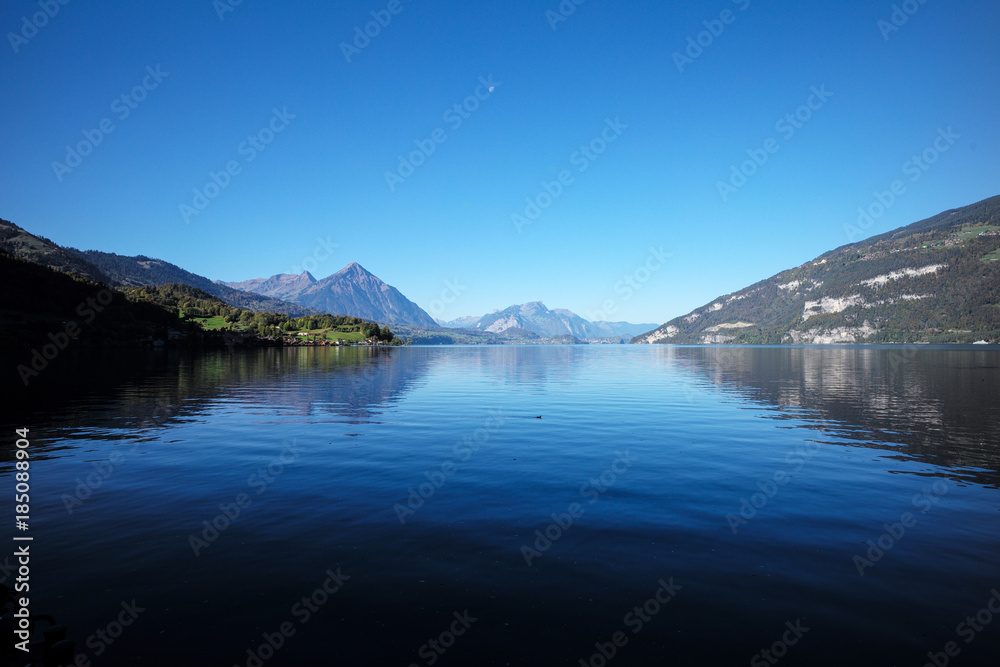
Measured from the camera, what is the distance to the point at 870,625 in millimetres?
9062

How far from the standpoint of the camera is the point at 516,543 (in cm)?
1256

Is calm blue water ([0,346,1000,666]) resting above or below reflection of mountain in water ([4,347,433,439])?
below

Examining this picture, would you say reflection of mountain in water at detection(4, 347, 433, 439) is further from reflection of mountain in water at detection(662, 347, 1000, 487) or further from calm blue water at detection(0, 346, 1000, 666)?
reflection of mountain in water at detection(662, 347, 1000, 487)

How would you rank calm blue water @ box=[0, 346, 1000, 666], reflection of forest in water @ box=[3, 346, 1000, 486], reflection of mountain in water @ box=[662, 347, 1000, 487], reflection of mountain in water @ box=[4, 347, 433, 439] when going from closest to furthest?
1. calm blue water @ box=[0, 346, 1000, 666]
2. reflection of mountain in water @ box=[662, 347, 1000, 487]
3. reflection of forest in water @ box=[3, 346, 1000, 486]
4. reflection of mountain in water @ box=[4, 347, 433, 439]

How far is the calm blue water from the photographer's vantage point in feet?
28.0

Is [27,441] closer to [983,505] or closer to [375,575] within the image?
[375,575]

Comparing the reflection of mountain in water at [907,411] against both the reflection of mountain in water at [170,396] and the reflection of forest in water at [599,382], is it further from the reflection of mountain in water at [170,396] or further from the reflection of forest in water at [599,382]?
the reflection of mountain in water at [170,396]

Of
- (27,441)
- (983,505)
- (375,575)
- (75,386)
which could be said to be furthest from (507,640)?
(75,386)

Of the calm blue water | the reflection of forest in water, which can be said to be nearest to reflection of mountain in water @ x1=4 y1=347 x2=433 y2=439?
the reflection of forest in water

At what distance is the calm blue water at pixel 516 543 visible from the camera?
855 cm

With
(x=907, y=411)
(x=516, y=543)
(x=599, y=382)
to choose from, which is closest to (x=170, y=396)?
(x=516, y=543)

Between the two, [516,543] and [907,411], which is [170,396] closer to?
[516,543]

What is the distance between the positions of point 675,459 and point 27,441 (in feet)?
107

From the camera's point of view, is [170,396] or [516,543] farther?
[170,396]
